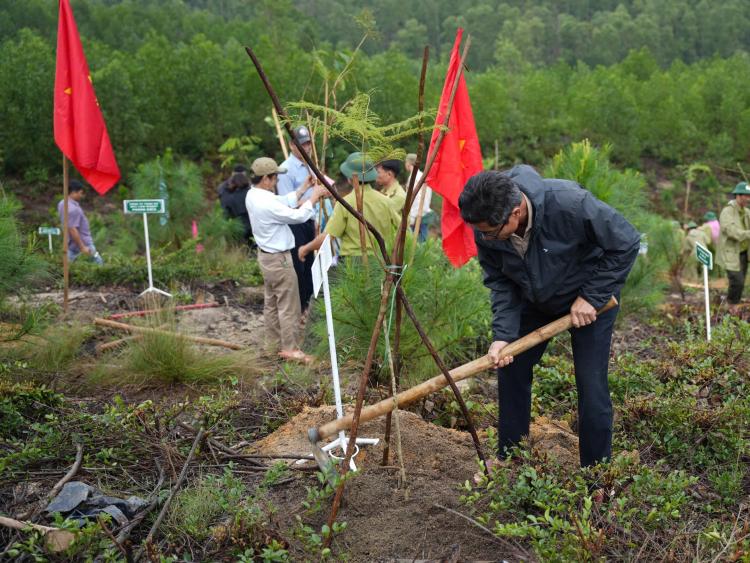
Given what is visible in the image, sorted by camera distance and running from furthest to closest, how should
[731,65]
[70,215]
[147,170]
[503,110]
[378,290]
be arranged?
[731,65] < [503,110] < [147,170] < [70,215] < [378,290]

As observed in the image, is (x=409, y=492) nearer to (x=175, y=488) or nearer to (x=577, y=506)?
(x=577, y=506)

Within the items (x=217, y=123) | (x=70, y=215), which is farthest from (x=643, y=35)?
(x=70, y=215)

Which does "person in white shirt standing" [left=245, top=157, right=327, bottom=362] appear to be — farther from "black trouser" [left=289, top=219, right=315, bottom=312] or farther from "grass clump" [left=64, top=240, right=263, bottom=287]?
"grass clump" [left=64, top=240, right=263, bottom=287]

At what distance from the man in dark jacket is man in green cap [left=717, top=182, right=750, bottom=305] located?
272 inches

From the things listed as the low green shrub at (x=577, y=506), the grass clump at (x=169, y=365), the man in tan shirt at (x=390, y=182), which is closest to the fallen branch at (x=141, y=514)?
the low green shrub at (x=577, y=506)

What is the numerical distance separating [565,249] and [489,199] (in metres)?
0.51

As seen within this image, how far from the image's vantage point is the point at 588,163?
23.0 feet

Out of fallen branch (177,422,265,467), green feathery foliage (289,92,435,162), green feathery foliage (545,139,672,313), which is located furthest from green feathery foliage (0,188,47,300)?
green feathery foliage (545,139,672,313)

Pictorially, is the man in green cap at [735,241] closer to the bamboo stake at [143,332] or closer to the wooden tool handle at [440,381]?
the bamboo stake at [143,332]

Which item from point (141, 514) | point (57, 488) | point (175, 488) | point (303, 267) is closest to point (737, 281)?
point (303, 267)

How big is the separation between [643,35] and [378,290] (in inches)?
1985

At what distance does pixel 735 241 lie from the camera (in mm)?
9781

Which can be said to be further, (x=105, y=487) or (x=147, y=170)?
(x=147, y=170)

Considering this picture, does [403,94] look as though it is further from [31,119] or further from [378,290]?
[378,290]
